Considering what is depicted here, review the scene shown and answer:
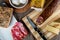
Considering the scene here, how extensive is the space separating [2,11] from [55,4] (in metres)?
0.24

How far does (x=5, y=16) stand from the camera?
37.9 inches

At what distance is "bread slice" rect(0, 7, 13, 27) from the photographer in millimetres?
954

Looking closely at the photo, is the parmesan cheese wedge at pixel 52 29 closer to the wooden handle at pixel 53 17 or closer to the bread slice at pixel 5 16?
the wooden handle at pixel 53 17

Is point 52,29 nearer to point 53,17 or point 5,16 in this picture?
point 53,17

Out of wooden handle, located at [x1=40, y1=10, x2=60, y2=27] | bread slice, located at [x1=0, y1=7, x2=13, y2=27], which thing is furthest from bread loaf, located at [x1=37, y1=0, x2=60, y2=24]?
bread slice, located at [x1=0, y1=7, x2=13, y2=27]

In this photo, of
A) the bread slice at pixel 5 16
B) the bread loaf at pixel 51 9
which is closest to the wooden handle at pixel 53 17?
the bread loaf at pixel 51 9

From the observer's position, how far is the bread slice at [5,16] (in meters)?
0.95

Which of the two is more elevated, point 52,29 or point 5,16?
point 5,16

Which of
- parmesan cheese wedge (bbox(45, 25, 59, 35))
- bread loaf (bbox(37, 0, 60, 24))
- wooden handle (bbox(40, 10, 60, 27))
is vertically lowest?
parmesan cheese wedge (bbox(45, 25, 59, 35))

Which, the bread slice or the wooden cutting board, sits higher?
the bread slice

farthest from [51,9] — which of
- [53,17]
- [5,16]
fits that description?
[5,16]

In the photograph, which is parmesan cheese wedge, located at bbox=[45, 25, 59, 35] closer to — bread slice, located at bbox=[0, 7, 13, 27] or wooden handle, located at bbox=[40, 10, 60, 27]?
wooden handle, located at bbox=[40, 10, 60, 27]

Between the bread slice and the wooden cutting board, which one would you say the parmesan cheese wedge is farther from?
the bread slice

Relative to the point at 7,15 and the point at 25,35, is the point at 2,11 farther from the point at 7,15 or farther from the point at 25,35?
the point at 25,35
